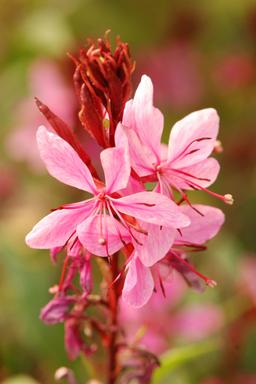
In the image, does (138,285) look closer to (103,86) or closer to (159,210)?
(159,210)

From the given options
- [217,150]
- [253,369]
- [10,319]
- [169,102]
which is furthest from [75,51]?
[217,150]

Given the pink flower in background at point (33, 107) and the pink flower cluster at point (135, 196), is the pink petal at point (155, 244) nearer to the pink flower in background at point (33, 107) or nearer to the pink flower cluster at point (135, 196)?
the pink flower cluster at point (135, 196)

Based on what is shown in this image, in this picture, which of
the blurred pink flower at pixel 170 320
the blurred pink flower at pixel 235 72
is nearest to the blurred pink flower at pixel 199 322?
the blurred pink flower at pixel 170 320

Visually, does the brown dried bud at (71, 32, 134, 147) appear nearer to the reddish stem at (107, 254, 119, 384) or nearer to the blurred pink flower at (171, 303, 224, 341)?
the reddish stem at (107, 254, 119, 384)

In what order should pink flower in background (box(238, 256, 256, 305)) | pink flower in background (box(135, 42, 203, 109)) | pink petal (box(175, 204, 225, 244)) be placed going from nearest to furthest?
pink petal (box(175, 204, 225, 244)), pink flower in background (box(238, 256, 256, 305)), pink flower in background (box(135, 42, 203, 109))

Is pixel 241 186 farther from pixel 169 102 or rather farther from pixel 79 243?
pixel 79 243

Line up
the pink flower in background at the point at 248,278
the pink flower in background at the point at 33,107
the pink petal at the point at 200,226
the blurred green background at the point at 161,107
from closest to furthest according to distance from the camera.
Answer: the pink petal at the point at 200,226 < the blurred green background at the point at 161,107 < the pink flower in background at the point at 248,278 < the pink flower in background at the point at 33,107

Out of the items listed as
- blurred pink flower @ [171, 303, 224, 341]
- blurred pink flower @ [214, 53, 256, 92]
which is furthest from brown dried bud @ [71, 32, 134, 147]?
blurred pink flower @ [214, 53, 256, 92]
